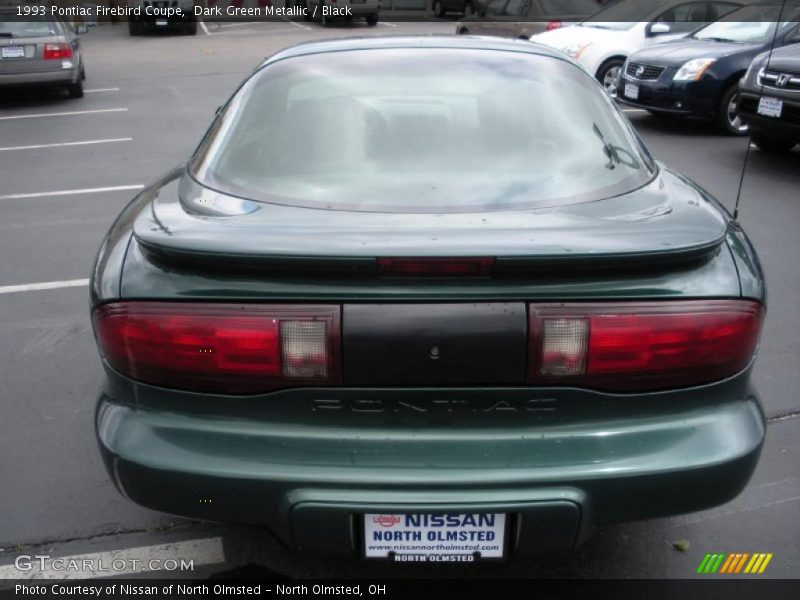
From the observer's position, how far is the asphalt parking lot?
285cm

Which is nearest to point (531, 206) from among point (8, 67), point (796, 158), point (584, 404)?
point (584, 404)

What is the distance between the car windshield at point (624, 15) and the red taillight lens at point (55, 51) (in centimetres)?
765

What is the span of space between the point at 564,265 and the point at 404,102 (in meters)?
1.19

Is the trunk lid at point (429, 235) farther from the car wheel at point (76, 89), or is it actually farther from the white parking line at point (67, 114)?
the car wheel at point (76, 89)

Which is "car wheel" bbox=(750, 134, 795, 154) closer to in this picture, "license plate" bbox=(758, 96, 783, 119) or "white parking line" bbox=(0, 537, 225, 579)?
"license plate" bbox=(758, 96, 783, 119)

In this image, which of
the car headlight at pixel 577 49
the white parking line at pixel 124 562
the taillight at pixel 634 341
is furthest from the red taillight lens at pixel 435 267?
the car headlight at pixel 577 49

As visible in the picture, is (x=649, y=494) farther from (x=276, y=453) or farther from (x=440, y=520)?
(x=276, y=453)

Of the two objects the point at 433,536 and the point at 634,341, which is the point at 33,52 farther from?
the point at 634,341

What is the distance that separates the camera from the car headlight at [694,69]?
9.62 m

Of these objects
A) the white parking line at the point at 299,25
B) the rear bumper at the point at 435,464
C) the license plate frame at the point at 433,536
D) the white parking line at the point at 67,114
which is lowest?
the white parking line at the point at 299,25

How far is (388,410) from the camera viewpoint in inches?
84.4

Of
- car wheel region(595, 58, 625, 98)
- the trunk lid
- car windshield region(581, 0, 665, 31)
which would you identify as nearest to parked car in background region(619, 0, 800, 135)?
car wheel region(595, 58, 625, 98)

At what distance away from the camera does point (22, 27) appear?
12391 mm

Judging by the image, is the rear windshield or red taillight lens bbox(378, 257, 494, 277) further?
the rear windshield
